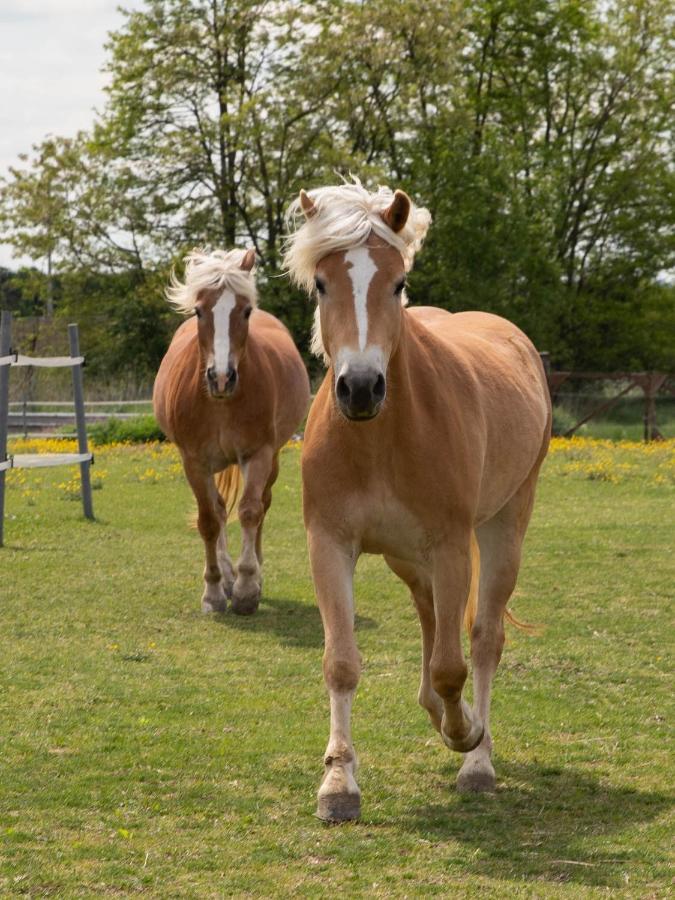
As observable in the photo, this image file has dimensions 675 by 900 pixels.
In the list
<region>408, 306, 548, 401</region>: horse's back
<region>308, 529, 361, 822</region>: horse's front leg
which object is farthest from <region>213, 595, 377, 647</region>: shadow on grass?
<region>308, 529, 361, 822</region>: horse's front leg

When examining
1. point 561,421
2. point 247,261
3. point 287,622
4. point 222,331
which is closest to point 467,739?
point 287,622

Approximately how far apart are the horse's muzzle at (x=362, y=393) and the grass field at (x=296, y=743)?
1.42 m

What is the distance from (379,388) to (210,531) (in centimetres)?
542

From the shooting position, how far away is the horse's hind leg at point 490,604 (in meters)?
4.86

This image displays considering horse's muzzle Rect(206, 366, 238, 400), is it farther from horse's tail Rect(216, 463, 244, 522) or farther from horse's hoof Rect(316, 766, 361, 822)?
horse's hoof Rect(316, 766, 361, 822)

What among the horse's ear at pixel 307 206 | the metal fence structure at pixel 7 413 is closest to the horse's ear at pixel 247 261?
the metal fence structure at pixel 7 413

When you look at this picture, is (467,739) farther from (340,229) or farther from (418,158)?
(418,158)

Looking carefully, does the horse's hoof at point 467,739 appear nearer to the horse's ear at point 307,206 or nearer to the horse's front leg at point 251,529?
the horse's ear at point 307,206

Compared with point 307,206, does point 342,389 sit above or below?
below

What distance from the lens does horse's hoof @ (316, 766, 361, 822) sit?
436cm

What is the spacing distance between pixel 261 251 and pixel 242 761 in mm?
30441

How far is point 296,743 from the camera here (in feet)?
17.7

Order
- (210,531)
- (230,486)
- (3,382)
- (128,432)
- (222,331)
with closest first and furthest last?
(222,331)
(210,531)
(230,486)
(3,382)
(128,432)

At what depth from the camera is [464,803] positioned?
4.68 meters
